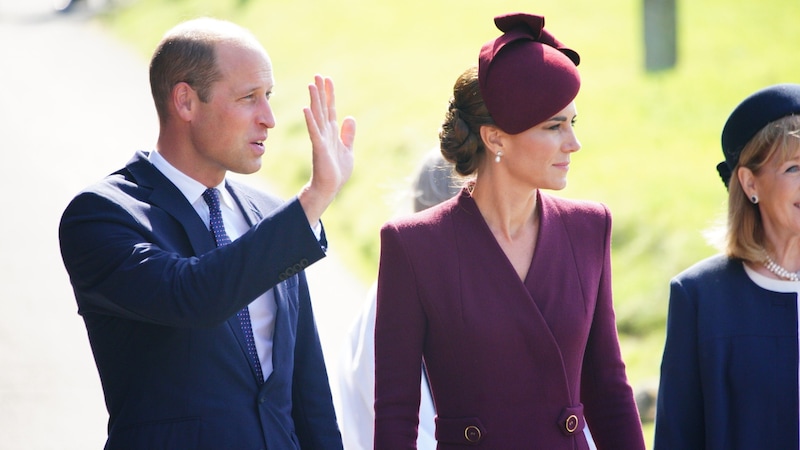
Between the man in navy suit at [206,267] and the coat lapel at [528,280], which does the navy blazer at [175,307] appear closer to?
the man in navy suit at [206,267]

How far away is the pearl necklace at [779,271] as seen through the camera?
3.36 m

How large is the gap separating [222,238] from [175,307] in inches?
18.3

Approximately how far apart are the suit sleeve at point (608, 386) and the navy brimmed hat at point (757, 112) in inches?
22.1

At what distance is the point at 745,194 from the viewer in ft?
11.3

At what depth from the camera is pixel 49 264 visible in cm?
1041

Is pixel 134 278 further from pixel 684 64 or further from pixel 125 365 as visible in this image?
pixel 684 64

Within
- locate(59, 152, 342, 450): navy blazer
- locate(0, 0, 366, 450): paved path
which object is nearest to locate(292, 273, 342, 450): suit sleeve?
locate(59, 152, 342, 450): navy blazer

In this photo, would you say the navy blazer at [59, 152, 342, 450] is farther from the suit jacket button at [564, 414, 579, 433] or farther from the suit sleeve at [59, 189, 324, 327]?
the suit jacket button at [564, 414, 579, 433]

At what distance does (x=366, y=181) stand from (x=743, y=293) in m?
7.70

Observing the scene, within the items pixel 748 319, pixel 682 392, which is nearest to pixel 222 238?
pixel 682 392

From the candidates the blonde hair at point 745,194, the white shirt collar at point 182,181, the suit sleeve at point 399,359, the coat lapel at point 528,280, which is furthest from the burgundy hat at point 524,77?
the white shirt collar at point 182,181

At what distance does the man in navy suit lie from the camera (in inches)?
112

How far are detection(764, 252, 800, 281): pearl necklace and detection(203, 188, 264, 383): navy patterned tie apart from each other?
4.96 ft

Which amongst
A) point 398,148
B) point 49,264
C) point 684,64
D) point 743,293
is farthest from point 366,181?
point 743,293
